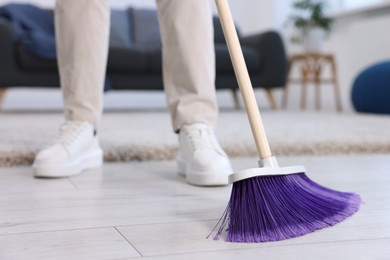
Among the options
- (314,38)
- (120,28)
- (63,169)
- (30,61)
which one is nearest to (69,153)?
(63,169)

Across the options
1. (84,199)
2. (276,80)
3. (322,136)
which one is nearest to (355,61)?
(276,80)

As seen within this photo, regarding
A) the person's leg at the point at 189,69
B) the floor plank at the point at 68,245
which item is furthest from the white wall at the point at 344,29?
the floor plank at the point at 68,245

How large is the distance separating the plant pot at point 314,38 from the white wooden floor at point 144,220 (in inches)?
115

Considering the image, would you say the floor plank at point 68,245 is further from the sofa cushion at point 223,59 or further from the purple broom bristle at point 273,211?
the sofa cushion at point 223,59

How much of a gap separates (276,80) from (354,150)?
2.20m

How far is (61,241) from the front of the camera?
0.69 m

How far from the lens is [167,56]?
1.20m

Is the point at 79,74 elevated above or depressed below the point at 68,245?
above

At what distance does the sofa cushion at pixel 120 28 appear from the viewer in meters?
3.90

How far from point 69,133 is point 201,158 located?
12.8 inches

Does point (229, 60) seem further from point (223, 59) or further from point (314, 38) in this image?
point (314, 38)

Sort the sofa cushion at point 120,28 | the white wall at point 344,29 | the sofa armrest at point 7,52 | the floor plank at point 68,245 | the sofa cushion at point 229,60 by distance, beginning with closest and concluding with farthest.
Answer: the floor plank at point 68,245 → the sofa armrest at point 7,52 → the sofa cushion at point 229,60 → the white wall at point 344,29 → the sofa cushion at point 120,28

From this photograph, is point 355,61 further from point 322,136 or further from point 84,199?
point 84,199

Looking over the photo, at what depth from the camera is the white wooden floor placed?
25.3 inches
